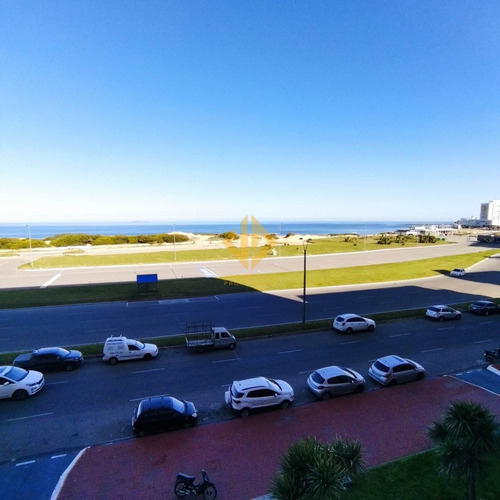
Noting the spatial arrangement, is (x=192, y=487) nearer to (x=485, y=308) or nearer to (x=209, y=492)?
(x=209, y=492)

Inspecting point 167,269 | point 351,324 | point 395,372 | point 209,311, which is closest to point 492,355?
point 395,372

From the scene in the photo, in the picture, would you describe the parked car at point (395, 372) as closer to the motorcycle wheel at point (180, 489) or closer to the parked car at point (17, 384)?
the motorcycle wheel at point (180, 489)

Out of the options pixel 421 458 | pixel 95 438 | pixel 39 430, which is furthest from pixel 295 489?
pixel 39 430

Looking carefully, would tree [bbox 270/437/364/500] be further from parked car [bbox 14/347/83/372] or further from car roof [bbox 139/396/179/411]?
parked car [bbox 14/347/83/372]

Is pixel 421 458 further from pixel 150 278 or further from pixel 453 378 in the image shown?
pixel 150 278

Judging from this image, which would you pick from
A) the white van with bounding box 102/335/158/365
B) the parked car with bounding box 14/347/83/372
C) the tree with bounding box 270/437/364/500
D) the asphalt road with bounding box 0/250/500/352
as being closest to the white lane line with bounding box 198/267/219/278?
the asphalt road with bounding box 0/250/500/352

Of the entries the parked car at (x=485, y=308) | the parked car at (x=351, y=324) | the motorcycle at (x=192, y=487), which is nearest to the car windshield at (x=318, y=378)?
the motorcycle at (x=192, y=487)
